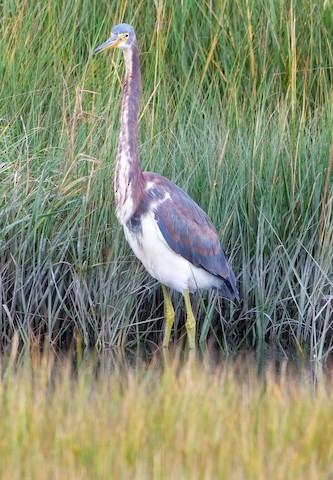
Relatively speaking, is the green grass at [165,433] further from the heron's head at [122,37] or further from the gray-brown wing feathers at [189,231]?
the heron's head at [122,37]

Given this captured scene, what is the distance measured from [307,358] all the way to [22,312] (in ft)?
5.48

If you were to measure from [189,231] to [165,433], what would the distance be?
9.14 feet

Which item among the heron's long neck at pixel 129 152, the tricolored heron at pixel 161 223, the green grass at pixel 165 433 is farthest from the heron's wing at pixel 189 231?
the green grass at pixel 165 433

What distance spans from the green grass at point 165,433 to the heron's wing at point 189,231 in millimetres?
2124

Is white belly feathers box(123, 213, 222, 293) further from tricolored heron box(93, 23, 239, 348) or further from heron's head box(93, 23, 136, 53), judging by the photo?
heron's head box(93, 23, 136, 53)

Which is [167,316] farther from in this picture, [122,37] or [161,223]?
[122,37]

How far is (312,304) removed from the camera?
20.8 ft

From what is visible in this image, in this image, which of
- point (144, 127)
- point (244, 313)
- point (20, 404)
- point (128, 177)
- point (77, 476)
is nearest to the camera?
point (77, 476)

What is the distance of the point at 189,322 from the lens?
6469mm

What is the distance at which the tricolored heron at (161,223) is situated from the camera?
20.5ft

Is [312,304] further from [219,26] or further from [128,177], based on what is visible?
[219,26]

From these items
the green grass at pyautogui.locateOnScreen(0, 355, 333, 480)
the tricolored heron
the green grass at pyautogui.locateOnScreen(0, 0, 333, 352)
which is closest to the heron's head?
the tricolored heron

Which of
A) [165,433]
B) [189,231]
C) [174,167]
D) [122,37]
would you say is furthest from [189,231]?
Answer: [165,433]

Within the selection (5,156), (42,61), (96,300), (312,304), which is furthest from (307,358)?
(42,61)
